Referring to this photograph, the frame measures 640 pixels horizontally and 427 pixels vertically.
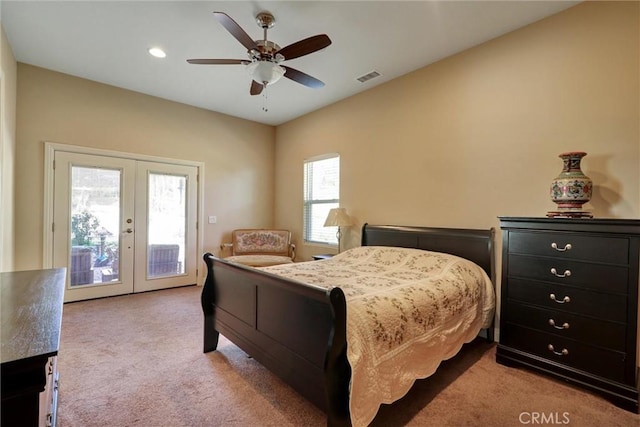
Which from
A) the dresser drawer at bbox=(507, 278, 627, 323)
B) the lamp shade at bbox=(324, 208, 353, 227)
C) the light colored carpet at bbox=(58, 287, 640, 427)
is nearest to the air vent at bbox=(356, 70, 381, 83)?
the lamp shade at bbox=(324, 208, 353, 227)

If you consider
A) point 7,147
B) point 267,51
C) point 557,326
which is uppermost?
point 267,51

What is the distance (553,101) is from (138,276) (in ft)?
17.9

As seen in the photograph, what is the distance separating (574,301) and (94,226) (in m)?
5.31

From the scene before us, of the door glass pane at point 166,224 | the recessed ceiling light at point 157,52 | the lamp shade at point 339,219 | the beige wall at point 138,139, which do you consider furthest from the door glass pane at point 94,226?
the lamp shade at point 339,219

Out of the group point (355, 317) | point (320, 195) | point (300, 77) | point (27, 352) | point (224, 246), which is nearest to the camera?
point (27, 352)

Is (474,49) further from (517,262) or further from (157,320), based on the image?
(157,320)

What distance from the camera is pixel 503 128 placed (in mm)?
2922

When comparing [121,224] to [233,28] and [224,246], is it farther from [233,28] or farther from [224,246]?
[233,28]

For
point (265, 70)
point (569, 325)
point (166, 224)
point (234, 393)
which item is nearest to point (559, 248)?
point (569, 325)

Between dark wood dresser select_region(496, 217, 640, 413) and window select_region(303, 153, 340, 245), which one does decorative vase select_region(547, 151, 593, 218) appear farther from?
window select_region(303, 153, 340, 245)

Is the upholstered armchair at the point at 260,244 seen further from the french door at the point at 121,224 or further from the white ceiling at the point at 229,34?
the white ceiling at the point at 229,34

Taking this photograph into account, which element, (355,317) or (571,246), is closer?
(355,317)

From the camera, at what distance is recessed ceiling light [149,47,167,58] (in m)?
3.20

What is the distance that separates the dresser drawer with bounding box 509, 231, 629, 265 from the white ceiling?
1951 mm
